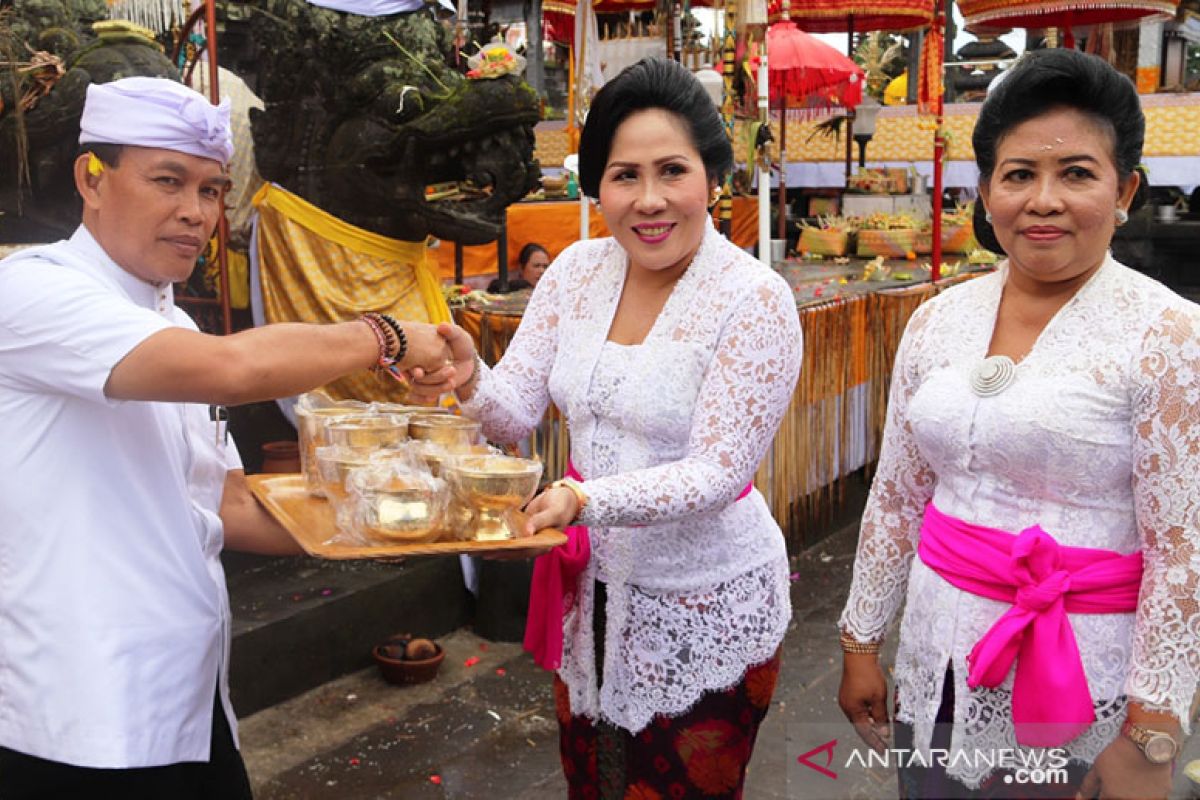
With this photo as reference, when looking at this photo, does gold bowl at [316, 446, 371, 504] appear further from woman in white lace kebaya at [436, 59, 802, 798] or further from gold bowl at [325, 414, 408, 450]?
woman in white lace kebaya at [436, 59, 802, 798]

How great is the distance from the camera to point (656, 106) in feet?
6.53

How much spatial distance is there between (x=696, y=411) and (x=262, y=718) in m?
2.30

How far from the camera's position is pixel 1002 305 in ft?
6.04

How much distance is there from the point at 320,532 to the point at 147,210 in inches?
23.2

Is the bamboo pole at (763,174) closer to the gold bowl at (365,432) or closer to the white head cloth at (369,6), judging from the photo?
the white head cloth at (369,6)

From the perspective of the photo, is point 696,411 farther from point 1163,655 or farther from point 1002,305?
point 1163,655

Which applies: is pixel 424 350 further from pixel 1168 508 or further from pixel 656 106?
pixel 1168 508

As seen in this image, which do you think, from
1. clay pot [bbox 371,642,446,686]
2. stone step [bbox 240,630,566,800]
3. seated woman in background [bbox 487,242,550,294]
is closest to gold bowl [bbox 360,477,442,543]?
stone step [bbox 240,630,566,800]

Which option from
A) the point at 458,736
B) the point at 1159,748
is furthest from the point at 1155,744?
the point at 458,736

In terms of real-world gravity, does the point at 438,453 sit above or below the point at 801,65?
below

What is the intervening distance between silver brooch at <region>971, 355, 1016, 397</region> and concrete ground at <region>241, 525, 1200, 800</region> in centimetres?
141

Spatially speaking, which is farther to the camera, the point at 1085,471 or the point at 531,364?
the point at 531,364

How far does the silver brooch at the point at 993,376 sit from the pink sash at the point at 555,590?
48 centimetres

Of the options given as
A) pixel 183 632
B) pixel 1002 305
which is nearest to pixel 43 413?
pixel 183 632
